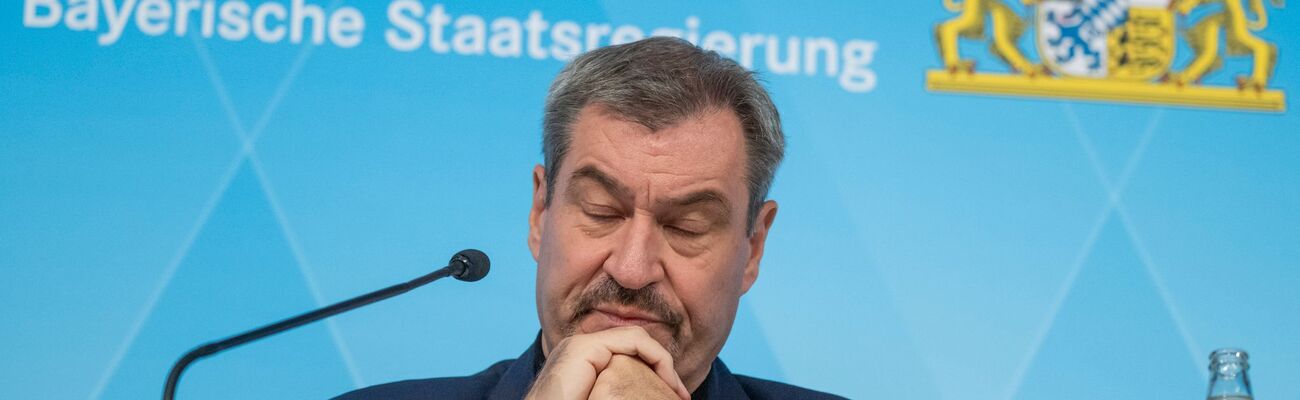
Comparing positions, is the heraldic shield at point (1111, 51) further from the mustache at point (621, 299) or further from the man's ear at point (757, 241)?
the mustache at point (621, 299)

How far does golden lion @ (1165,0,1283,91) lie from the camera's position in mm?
3549

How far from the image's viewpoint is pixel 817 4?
3.44 metres

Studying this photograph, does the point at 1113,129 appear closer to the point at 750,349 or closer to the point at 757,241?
the point at 750,349

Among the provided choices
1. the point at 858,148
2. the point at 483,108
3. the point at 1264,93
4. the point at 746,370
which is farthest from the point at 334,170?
the point at 1264,93

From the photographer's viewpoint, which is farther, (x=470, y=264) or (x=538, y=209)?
(x=538, y=209)

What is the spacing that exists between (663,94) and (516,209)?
3.99 ft

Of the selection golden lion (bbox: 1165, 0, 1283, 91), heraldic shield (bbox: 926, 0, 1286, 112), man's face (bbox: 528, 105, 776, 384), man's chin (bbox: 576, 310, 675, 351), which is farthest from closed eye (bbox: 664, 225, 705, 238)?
golden lion (bbox: 1165, 0, 1283, 91)

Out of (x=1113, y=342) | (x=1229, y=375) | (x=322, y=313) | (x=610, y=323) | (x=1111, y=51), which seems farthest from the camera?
(x=1111, y=51)

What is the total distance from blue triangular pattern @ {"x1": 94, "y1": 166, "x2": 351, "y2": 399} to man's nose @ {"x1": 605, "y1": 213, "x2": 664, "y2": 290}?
127cm

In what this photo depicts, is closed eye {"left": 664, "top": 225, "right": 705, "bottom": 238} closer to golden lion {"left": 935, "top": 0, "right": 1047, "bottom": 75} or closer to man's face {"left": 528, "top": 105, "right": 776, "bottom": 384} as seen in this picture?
man's face {"left": 528, "top": 105, "right": 776, "bottom": 384}

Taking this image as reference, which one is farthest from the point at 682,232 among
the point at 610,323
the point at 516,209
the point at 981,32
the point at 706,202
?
the point at 981,32

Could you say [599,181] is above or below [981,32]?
below

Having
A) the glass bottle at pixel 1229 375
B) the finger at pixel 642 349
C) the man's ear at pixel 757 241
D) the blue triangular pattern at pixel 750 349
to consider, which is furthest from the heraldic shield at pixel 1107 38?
the finger at pixel 642 349

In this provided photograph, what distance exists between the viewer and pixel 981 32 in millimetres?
3482
